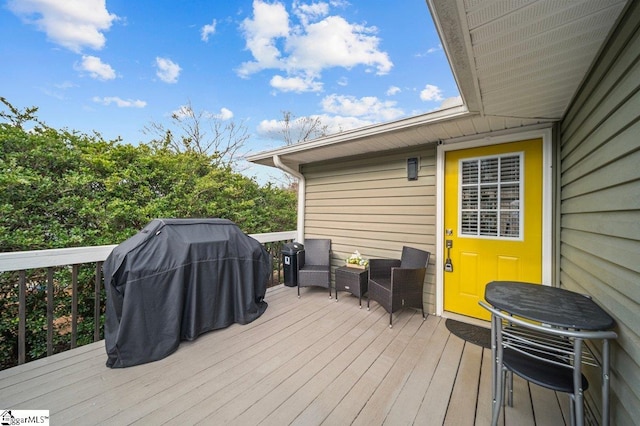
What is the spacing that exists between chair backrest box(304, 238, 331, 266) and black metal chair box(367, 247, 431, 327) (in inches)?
39.4

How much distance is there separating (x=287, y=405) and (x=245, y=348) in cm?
86

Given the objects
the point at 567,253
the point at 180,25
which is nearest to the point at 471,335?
the point at 567,253

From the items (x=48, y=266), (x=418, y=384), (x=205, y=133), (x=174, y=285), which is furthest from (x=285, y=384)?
(x=205, y=133)

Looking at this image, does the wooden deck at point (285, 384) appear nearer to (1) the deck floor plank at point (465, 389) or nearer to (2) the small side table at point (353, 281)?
(1) the deck floor plank at point (465, 389)

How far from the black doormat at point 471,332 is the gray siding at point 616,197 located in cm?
103

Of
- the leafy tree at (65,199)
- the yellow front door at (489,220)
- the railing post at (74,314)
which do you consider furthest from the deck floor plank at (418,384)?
the leafy tree at (65,199)

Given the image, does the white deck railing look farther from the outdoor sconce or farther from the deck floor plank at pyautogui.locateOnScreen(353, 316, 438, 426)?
the outdoor sconce

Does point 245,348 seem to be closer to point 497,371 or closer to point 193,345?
point 193,345

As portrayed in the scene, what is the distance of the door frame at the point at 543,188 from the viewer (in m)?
2.49

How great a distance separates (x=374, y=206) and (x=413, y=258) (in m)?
1.01

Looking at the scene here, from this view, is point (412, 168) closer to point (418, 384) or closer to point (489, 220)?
point (489, 220)

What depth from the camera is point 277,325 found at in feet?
9.25

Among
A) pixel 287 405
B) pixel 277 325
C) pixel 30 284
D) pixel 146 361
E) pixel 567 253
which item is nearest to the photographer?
pixel 287 405

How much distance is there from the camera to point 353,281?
341 cm
